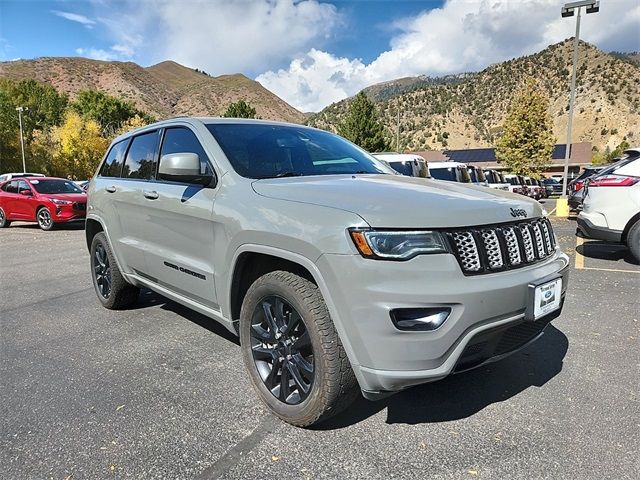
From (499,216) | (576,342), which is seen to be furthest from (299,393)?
(576,342)

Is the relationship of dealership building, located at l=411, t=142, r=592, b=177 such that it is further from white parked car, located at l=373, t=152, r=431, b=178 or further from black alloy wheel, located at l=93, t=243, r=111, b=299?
black alloy wheel, located at l=93, t=243, r=111, b=299

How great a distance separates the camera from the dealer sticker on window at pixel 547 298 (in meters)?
2.39

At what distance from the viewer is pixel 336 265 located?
2193mm

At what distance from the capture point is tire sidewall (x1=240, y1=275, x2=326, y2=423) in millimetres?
2342

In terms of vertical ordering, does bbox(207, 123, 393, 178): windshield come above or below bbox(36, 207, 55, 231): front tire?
above

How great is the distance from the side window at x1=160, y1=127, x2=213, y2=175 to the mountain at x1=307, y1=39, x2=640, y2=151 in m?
78.8

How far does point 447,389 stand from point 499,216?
1240 mm

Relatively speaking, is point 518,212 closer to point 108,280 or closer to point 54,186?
point 108,280

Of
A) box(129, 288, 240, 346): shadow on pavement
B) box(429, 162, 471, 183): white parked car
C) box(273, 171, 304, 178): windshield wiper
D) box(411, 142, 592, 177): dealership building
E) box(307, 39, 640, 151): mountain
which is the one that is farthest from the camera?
box(307, 39, 640, 151): mountain

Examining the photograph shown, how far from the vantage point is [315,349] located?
2342 mm

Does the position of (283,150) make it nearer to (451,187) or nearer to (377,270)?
(451,187)

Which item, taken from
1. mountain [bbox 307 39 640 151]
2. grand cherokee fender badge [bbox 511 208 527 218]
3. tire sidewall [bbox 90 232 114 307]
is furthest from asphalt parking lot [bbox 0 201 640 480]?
mountain [bbox 307 39 640 151]

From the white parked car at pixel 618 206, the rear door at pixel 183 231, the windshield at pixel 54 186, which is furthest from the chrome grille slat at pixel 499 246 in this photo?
the windshield at pixel 54 186

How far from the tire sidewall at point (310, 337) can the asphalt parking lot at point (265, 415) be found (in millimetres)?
115
